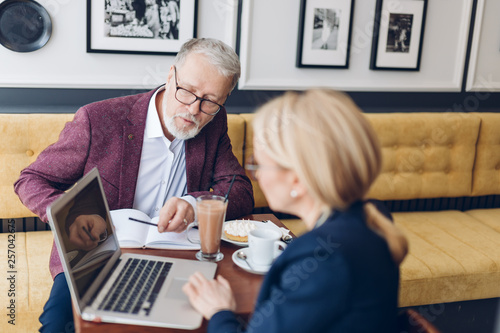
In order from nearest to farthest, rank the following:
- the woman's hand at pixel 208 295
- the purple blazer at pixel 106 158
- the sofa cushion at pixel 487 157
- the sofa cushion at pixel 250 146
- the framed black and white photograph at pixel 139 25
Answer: the woman's hand at pixel 208 295
the purple blazer at pixel 106 158
the framed black and white photograph at pixel 139 25
the sofa cushion at pixel 250 146
the sofa cushion at pixel 487 157

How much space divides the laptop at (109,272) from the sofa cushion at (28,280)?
0.70 meters

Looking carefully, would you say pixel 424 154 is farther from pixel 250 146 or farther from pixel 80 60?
pixel 80 60

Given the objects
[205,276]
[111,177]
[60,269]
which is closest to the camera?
[205,276]

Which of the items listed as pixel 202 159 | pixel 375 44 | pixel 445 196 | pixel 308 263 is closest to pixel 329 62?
pixel 375 44

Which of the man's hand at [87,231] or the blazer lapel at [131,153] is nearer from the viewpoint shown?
the man's hand at [87,231]

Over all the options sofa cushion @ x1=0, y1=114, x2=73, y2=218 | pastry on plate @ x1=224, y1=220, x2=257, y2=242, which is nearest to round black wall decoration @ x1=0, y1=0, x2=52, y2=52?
sofa cushion @ x1=0, y1=114, x2=73, y2=218

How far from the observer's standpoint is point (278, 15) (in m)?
2.64

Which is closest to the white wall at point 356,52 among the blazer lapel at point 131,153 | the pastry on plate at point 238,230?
the blazer lapel at point 131,153

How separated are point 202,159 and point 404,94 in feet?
5.71

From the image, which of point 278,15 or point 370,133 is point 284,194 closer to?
point 370,133

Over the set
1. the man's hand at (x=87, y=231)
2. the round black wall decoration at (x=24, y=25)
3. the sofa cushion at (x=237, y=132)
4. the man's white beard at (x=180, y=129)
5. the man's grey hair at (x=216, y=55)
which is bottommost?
the man's hand at (x=87, y=231)

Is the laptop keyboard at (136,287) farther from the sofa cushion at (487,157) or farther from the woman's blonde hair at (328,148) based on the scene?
the sofa cushion at (487,157)

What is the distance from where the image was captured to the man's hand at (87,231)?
1081mm

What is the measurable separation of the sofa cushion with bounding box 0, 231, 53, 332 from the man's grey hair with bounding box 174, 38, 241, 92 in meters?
0.97
